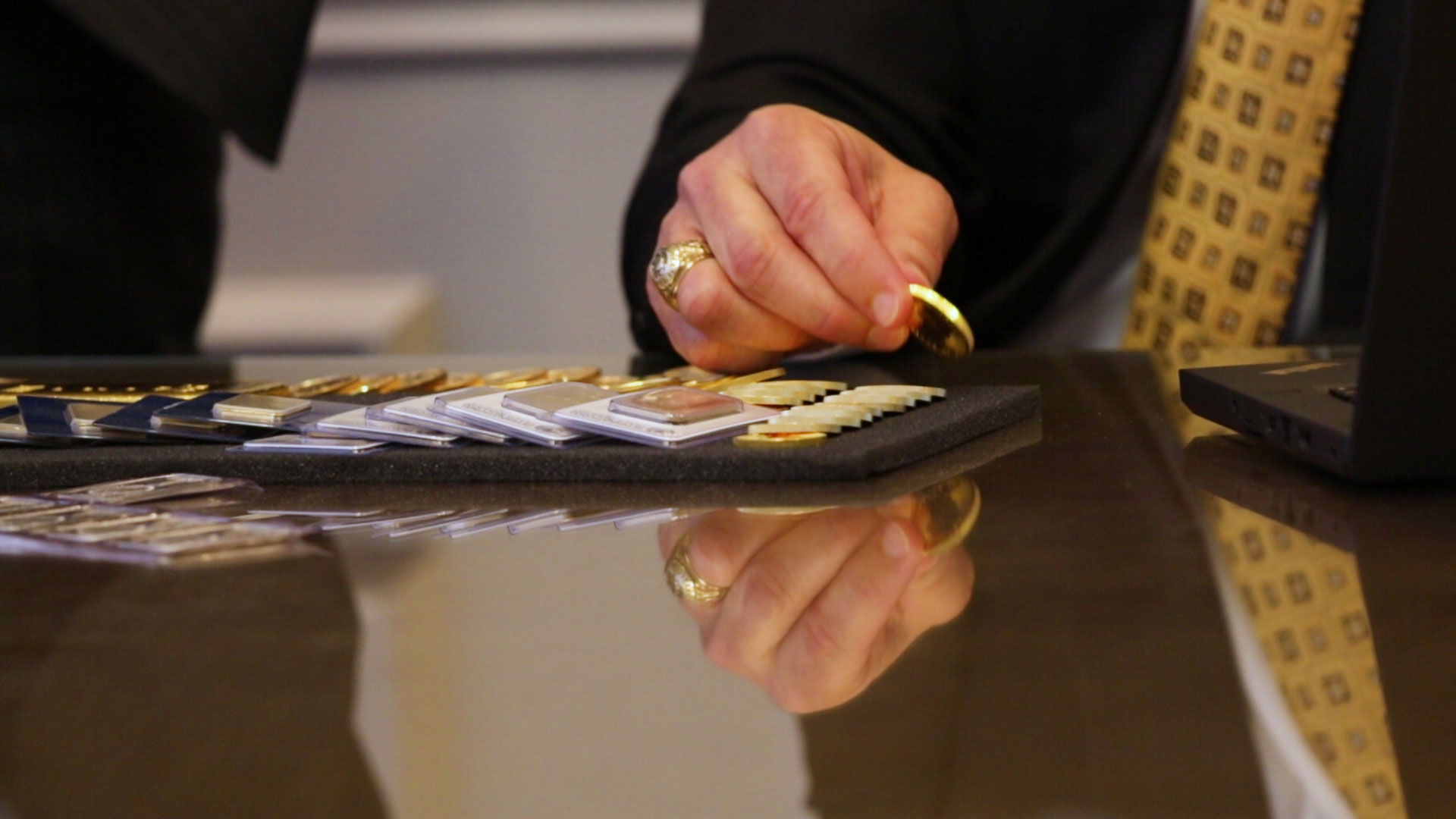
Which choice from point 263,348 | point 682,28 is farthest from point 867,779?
point 263,348

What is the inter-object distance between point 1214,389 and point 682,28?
1.16m

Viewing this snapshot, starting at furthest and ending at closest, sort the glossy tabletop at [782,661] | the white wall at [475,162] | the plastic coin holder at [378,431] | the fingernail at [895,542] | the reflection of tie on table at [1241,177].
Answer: the white wall at [475,162] < the reflection of tie on table at [1241,177] < the plastic coin holder at [378,431] < the fingernail at [895,542] < the glossy tabletop at [782,661]

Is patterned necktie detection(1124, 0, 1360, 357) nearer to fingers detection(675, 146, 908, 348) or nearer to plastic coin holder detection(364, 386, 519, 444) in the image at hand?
fingers detection(675, 146, 908, 348)

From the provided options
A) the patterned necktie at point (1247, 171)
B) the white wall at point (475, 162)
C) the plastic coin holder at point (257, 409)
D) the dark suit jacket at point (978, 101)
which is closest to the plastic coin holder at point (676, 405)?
the plastic coin holder at point (257, 409)

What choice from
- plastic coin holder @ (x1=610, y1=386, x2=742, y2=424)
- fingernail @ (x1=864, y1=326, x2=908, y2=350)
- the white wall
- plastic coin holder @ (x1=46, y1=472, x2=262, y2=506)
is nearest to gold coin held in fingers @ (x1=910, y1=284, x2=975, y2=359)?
fingernail @ (x1=864, y1=326, x2=908, y2=350)

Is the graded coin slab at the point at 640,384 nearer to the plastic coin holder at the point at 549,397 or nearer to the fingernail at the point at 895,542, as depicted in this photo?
the plastic coin holder at the point at 549,397

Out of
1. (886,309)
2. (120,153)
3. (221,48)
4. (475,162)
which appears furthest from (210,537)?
(475,162)

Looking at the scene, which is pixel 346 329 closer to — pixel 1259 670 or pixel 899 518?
pixel 899 518

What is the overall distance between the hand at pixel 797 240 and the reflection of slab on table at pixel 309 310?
1.01 m

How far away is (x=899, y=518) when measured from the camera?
34 centimetres

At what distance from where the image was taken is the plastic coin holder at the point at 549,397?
40 cm

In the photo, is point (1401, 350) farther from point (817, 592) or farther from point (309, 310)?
point (309, 310)

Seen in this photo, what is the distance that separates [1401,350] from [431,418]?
25cm

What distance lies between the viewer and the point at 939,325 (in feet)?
1.75
